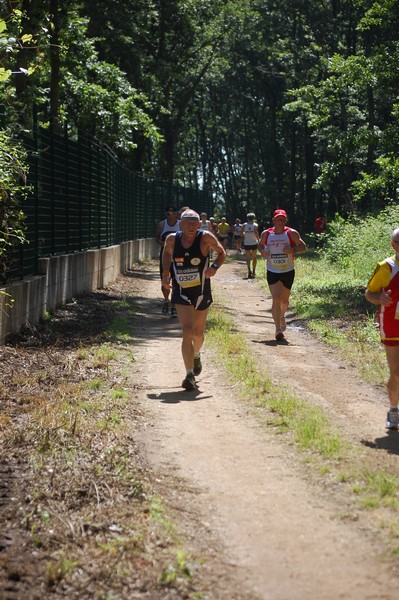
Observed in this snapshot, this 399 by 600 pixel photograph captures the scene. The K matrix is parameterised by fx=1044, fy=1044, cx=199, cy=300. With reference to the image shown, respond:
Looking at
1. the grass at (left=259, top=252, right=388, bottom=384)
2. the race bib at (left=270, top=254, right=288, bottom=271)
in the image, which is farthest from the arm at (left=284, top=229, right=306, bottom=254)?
the grass at (left=259, top=252, right=388, bottom=384)

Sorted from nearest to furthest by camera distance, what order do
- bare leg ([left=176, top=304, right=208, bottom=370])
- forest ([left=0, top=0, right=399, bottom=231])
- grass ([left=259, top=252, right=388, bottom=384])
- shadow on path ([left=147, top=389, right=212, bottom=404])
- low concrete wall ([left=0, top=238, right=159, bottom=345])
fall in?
shadow on path ([left=147, top=389, right=212, bottom=404]) → bare leg ([left=176, top=304, right=208, bottom=370]) → low concrete wall ([left=0, top=238, right=159, bottom=345]) → grass ([left=259, top=252, right=388, bottom=384]) → forest ([left=0, top=0, right=399, bottom=231])

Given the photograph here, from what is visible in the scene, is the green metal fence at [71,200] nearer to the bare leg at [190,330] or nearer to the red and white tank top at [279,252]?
the bare leg at [190,330]

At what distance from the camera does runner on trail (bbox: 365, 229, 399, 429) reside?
8.44 meters

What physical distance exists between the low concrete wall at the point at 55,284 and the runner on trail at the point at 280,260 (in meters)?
3.21

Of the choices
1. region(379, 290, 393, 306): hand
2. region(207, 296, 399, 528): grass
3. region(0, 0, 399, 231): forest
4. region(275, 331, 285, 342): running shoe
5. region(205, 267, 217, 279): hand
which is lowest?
region(207, 296, 399, 528): grass

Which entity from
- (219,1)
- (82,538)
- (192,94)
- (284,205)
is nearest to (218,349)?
(82,538)

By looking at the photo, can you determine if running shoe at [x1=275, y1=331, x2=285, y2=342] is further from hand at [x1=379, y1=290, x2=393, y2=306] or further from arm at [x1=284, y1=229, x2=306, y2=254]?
hand at [x1=379, y1=290, x2=393, y2=306]

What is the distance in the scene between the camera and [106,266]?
23625 mm

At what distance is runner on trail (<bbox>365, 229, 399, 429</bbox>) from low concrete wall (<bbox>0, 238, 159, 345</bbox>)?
394 cm

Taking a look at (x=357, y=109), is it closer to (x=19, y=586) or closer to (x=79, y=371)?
(x=79, y=371)

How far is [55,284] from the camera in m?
16.3

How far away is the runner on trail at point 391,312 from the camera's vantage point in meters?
8.44

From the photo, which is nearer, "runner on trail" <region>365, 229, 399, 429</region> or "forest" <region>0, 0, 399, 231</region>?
"runner on trail" <region>365, 229, 399, 429</region>

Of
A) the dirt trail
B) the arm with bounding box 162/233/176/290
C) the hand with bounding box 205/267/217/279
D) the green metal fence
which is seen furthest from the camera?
the green metal fence
